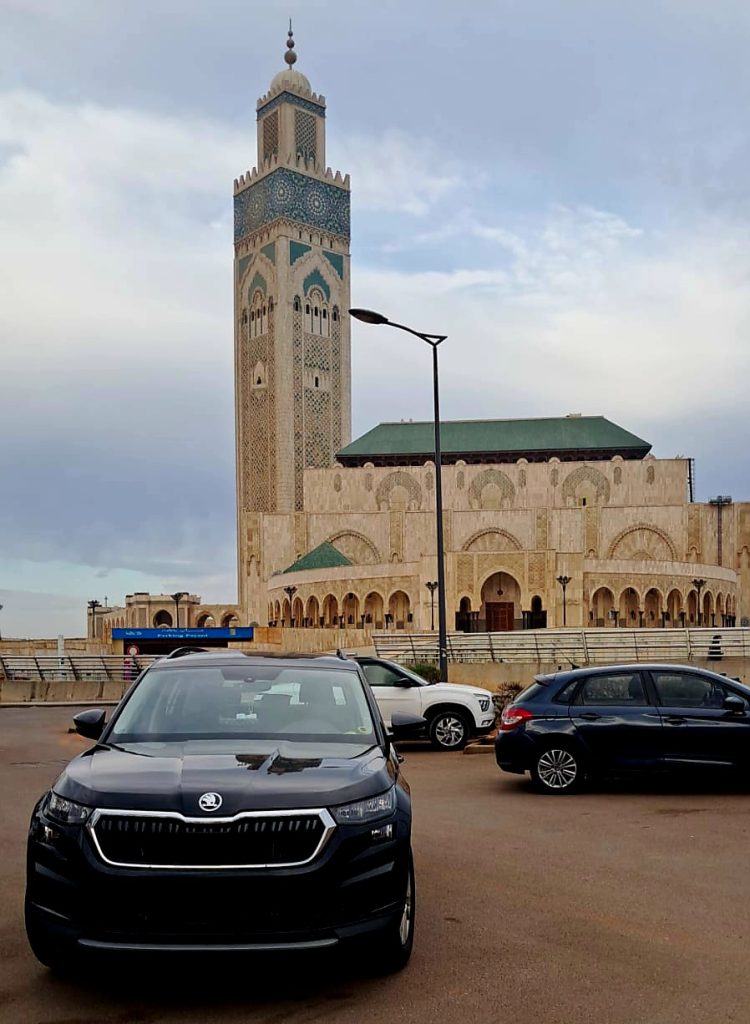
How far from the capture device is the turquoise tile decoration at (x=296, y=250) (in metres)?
90.6

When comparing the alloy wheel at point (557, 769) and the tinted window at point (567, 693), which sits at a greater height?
the tinted window at point (567, 693)

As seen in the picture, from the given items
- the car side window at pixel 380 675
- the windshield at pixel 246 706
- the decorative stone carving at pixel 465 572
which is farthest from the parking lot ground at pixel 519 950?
the decorative stone carving at pixel 465 572

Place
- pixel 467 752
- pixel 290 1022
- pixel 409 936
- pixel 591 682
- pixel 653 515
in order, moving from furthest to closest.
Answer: pixel 653 515, pixel 467 752, pixel 591 682, pixel 409 936, pixel 290 1022

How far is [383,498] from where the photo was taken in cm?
8175

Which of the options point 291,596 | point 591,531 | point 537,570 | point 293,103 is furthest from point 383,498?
point 293,103

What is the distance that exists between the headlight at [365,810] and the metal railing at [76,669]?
28359 millimetres

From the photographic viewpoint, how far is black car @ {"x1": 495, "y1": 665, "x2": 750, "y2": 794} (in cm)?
1132

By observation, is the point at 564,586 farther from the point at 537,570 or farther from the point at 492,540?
the point at 492,540

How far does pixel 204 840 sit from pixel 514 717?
7.37 metres

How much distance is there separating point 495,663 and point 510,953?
72.3 ft

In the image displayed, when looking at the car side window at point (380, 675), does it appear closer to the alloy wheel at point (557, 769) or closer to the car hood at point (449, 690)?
A: the car hood at point (449, 690)

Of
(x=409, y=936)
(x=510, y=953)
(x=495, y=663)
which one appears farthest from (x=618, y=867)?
(x=495, y=663)

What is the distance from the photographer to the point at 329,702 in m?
6.27

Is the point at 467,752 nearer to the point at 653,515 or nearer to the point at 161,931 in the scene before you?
the point at 161,931
